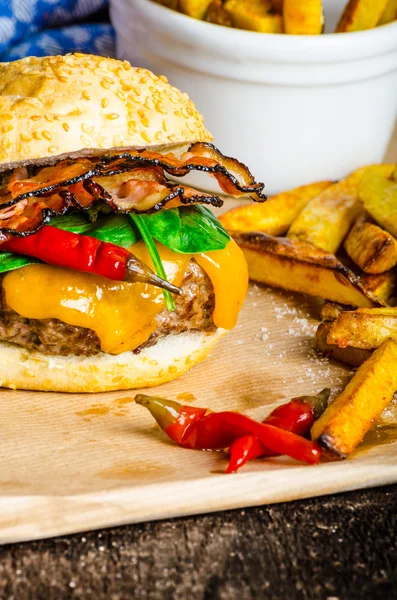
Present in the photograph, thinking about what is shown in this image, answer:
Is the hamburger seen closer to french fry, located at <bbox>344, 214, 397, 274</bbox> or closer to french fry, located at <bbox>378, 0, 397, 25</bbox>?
french fry, located at <bbox>344, 214, 397, 274</bbox>

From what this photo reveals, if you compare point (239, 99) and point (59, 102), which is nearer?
point (59, 102)

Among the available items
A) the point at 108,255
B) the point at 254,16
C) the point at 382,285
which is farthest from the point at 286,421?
the point at 254,16

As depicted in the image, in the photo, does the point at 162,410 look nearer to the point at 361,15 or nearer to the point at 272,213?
the point at 272,213

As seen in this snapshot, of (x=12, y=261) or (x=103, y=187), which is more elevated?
(x=103, y=187)

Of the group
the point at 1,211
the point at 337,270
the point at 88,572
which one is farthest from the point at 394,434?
the point at 1,211

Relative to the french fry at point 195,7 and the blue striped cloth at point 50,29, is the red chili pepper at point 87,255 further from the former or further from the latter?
the blue striped cloth at point 50,29

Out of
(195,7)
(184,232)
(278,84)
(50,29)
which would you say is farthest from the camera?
(50,29)

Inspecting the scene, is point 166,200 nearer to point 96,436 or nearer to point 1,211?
point 1,211
